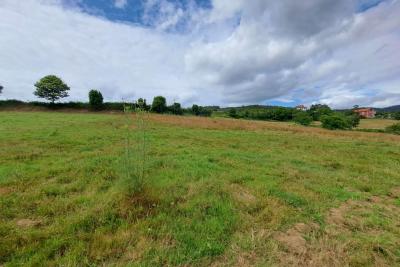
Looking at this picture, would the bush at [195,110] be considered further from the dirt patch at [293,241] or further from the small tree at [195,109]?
the dirt patch at [293,241]

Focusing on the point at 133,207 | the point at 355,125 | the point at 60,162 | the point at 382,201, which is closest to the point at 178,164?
the point at 133,207

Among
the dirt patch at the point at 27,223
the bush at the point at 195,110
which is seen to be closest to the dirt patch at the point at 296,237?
the dirt patch at the point at 27,223

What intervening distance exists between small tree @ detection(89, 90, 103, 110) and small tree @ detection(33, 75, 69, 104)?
344 inches

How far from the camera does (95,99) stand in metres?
44.6

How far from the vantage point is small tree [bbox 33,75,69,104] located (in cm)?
4571

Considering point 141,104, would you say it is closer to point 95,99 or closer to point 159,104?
point 95,99

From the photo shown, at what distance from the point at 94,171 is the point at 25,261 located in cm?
357

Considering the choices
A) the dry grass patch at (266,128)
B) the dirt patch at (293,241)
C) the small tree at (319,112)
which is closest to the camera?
the dirt patch at (293,241)

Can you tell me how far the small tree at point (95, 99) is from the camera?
146ft

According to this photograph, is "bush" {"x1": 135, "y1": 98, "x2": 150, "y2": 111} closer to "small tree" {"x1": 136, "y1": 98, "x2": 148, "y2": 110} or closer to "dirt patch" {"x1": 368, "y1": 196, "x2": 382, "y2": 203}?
"small tree" {"x1": 136, "y1": 98, "x2": 148, "y2": 110}

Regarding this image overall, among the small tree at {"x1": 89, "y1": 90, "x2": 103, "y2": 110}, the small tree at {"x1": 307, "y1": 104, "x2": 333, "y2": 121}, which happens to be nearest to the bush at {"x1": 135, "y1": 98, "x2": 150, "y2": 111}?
the small tree at {"x1": 89, "y1": 90, "x2": 103, "y2": 110}

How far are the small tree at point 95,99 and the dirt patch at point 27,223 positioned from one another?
4591cm

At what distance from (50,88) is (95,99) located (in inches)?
422

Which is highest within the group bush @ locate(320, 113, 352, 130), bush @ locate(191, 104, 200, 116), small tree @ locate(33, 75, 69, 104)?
small tree @ locate(33, 75, 69, 104)
